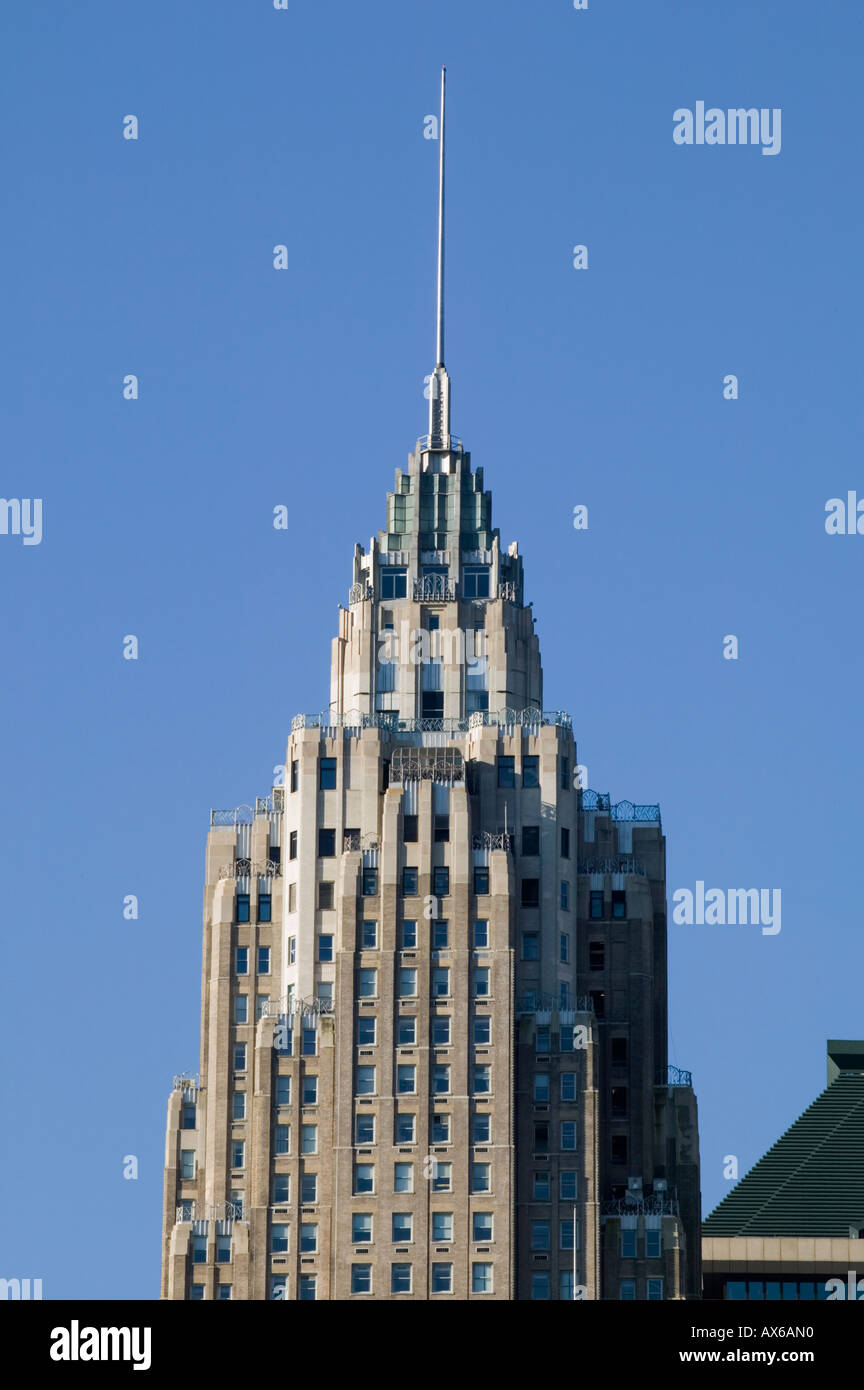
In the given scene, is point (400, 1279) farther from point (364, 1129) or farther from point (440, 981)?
point (440, 981)

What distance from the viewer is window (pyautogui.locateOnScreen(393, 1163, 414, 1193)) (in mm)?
191375

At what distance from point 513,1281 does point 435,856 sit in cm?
2579

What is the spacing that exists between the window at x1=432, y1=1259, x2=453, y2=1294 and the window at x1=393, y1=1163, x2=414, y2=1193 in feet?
15.2

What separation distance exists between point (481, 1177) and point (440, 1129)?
12.0 feet

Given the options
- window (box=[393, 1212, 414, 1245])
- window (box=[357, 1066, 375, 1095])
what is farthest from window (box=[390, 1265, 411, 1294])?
window (box=[357, 1066, 375, 1095])

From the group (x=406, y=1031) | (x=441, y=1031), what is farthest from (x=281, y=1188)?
(x=441, y=1031)

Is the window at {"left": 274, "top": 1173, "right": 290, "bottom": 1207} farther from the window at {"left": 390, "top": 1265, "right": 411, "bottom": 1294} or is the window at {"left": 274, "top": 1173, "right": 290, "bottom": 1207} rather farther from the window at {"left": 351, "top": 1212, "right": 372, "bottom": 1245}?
the window at {"left": 390, "top": 1265, "right": 411, "bottom": 1294}

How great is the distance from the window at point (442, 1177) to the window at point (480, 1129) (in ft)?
7.13

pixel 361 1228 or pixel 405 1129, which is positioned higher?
pixel 405 1129

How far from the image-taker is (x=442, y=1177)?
628ft

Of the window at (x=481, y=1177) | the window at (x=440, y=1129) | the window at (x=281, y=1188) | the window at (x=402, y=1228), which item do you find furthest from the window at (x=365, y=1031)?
the window at (x=402, y=1228)
